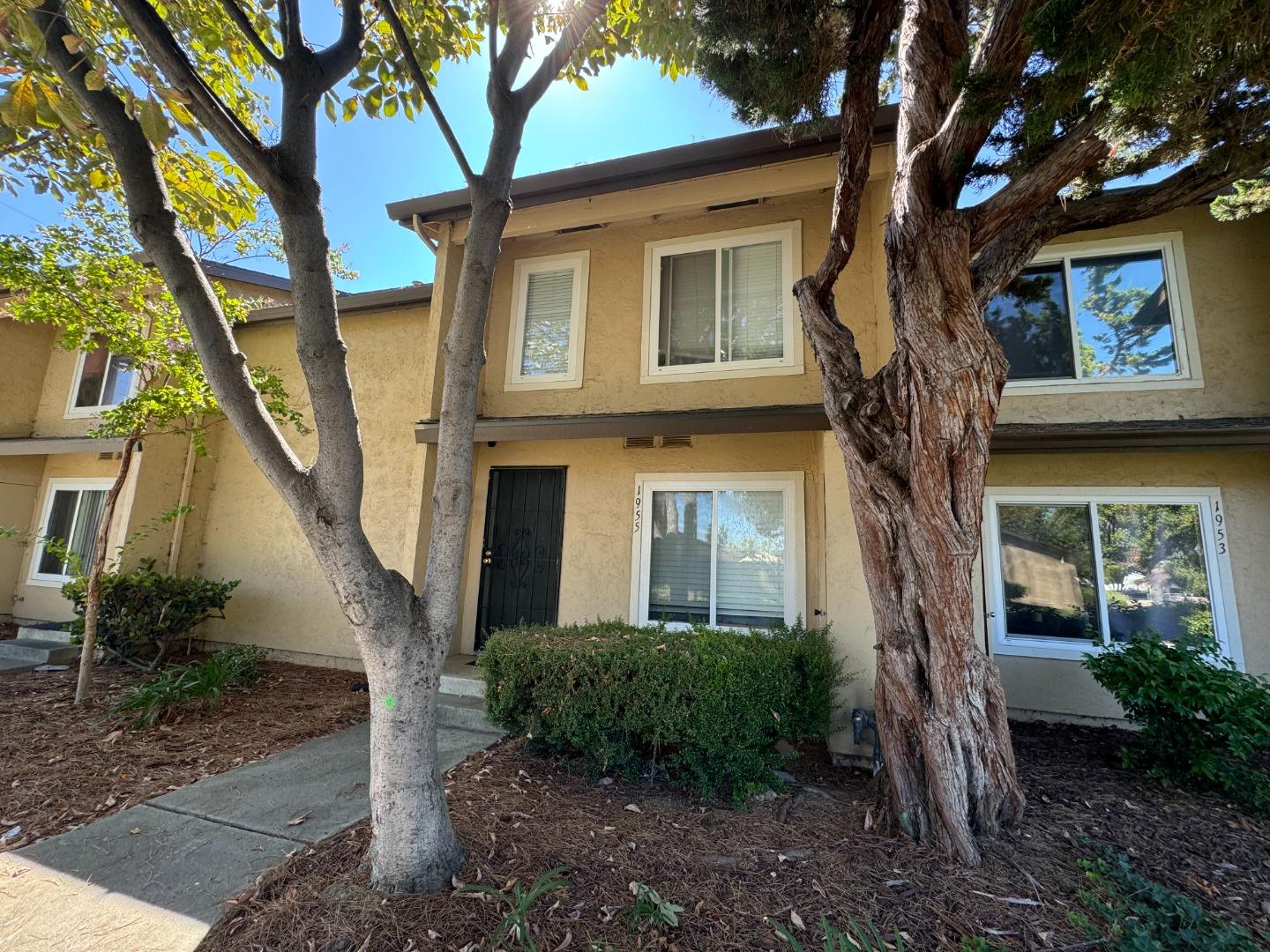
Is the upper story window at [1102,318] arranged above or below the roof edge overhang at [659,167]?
below

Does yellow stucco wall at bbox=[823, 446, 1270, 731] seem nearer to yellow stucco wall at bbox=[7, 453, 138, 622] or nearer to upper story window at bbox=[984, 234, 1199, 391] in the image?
upper story window at bbox=[984, 234, 1199, 391]

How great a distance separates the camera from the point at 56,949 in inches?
97.3

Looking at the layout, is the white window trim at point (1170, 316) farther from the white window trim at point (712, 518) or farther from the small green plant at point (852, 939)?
the small green plant at point (852, 939)

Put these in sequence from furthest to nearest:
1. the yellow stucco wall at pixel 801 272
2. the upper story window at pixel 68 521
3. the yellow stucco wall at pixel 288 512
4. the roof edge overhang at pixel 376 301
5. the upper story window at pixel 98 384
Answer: the upper story window at pixel 98 384
the upper story window at pixel 68 521
the roof edge overhang at pixel 376 301
the yellow stucco wall at pixel 288 512
the yellow stucco wall at pixel 801 272

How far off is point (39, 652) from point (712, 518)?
9578mm

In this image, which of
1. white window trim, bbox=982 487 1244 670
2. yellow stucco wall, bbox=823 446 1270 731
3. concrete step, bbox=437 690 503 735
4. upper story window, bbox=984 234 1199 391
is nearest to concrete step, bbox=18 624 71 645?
concrete step, bbox=437 690 503 735

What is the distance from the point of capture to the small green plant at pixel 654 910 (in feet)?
8.60

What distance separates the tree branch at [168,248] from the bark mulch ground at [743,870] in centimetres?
212

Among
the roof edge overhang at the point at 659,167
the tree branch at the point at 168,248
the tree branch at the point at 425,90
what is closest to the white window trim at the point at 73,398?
the roof edge overhang at the point at 659,167

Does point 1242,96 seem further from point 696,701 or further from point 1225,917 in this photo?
point 696,701

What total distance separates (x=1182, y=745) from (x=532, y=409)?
701 cm

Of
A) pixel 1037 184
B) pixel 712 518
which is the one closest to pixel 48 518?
pixel 712 518

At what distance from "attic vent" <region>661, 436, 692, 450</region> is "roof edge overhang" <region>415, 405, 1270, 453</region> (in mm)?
493

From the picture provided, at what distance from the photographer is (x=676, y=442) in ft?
22.2
